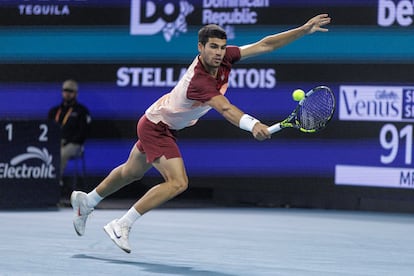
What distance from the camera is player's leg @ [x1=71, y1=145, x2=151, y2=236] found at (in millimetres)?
7711

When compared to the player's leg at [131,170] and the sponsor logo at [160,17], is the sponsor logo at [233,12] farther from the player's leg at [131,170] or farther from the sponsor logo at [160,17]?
the player's leg at [131,170]

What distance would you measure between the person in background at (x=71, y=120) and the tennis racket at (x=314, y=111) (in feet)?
19.2

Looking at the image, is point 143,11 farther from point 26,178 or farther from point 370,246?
point 370,246

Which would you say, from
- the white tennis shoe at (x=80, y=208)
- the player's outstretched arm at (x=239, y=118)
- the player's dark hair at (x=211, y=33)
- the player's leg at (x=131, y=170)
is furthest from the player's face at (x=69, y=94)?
the player's outstretched arm at (x=239, y=118)

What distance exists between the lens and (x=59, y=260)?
7336 mm

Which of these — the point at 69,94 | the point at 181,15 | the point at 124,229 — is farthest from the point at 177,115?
the point at 69,94

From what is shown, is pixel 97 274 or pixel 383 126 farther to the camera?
pixel 383 126

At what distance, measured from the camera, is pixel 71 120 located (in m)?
12.3

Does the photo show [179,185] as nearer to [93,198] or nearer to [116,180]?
[116,180]

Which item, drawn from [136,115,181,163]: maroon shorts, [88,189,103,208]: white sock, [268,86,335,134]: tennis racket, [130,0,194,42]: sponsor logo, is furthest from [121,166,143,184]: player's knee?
[130,0,194,42]: sponsor logo

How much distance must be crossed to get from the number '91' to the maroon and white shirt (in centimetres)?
450

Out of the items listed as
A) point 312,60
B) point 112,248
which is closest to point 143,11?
point 312,60

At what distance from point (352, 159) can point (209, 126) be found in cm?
182

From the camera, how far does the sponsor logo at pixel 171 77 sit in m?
12.0
